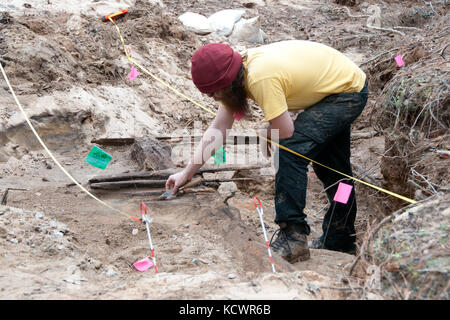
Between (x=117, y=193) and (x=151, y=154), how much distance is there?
0.58m

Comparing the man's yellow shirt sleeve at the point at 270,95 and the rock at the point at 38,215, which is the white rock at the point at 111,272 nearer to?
the rock at the point at 38,215

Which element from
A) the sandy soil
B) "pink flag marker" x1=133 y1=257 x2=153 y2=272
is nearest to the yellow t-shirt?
the sandy soil

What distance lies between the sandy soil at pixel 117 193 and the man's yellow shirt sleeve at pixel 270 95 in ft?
2.66

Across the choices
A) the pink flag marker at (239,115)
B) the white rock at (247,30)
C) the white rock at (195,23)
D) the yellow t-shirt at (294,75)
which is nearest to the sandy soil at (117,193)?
the white rock at (195,23)

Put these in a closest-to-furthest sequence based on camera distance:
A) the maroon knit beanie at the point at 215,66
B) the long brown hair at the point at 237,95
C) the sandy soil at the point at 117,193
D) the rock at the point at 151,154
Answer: the sandy soil at the point at 117,193
the maroon knit beanie at the point at 215,66
the long brown hair at the point at 237,95
the rock at the point at 151,154

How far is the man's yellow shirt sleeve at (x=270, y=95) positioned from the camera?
245 centimetres

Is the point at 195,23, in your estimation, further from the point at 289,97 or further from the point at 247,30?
the point at 289,97

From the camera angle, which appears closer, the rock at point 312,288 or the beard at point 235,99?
the rock at point 312,288

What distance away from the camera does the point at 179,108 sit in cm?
593

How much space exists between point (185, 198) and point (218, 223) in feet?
1.54

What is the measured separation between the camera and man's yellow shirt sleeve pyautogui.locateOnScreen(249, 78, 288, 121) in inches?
96.3

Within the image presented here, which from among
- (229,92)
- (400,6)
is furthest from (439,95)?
(400,6)

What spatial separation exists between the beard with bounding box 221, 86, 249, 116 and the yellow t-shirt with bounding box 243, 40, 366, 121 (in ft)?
0.15

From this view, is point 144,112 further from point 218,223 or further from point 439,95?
point 439,95
